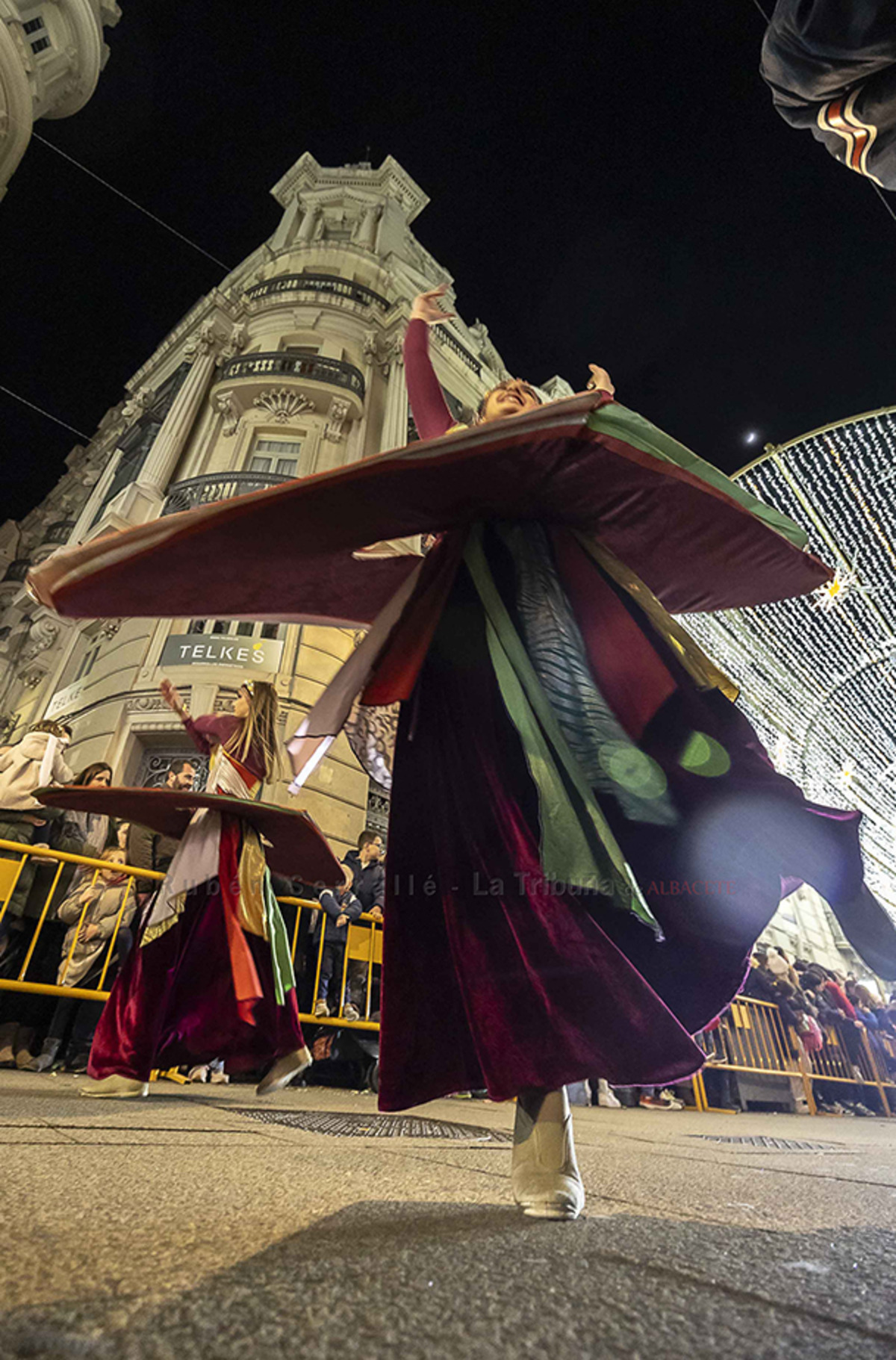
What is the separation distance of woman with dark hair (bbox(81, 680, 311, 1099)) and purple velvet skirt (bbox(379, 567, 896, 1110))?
5.79 ft

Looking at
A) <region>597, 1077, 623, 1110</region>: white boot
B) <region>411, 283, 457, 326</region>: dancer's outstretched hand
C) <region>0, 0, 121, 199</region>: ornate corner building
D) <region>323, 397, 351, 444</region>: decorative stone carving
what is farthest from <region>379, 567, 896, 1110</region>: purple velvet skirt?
<region>0, 0, 121, 199</region>: ornate corner building

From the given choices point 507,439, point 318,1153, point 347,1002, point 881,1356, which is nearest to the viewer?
point 881,1356

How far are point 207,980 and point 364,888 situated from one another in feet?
9.35

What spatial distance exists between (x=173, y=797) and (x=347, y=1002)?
3.13 m

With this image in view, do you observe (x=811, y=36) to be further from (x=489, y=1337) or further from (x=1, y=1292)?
(x=1, y=1292)

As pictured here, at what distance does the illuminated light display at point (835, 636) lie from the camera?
6.26m

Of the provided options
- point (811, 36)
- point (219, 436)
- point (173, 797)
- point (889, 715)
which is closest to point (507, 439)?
point (811, 36)

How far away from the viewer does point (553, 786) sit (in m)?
1.38

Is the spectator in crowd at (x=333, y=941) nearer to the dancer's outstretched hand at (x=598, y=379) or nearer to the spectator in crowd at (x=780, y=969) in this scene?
the dancer's outstretched hand at (x=598, y=379)

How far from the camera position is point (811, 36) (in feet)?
6.40

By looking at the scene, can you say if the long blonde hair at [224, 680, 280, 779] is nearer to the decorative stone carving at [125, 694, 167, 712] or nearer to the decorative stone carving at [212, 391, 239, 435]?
the decorative stone carving at [125, 694, 167, 712]

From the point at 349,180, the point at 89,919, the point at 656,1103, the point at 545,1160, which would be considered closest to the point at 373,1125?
the point at 545,1160

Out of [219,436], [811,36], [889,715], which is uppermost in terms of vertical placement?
[219,436]

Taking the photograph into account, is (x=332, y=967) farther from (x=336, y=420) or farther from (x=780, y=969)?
(x=336, y=420)
